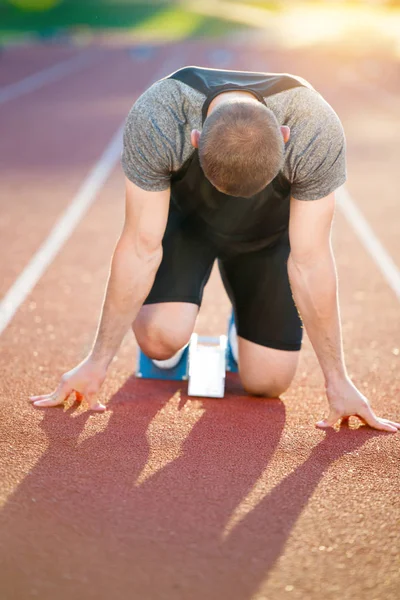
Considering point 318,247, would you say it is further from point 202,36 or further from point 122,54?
point 202,36

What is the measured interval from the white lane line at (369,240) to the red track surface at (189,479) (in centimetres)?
37

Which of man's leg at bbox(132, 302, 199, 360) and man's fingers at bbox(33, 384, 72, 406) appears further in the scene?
man's leg at bbox(132, 302, 199, 360)

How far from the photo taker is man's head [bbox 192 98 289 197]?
317 centimetres

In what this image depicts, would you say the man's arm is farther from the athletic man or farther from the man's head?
the man's head

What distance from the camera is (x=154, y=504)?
321 cm

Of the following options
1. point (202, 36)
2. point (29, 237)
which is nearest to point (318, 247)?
point (29, 237)

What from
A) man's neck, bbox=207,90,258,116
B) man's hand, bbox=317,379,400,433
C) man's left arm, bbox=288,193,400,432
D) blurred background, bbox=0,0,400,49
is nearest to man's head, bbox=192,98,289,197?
man's neck, bbox=207,90,258,116

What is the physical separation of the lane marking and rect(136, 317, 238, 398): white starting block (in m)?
1.24

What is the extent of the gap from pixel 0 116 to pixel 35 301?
36.3 ft

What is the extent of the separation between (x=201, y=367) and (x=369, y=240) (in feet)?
14.3

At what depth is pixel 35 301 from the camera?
6156 millimetres

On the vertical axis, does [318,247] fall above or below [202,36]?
above

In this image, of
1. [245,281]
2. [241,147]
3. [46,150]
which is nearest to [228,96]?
[241,147]

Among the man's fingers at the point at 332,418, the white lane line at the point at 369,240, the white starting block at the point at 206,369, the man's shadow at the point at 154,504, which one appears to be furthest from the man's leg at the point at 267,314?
the white lane line at the point at 369,240
